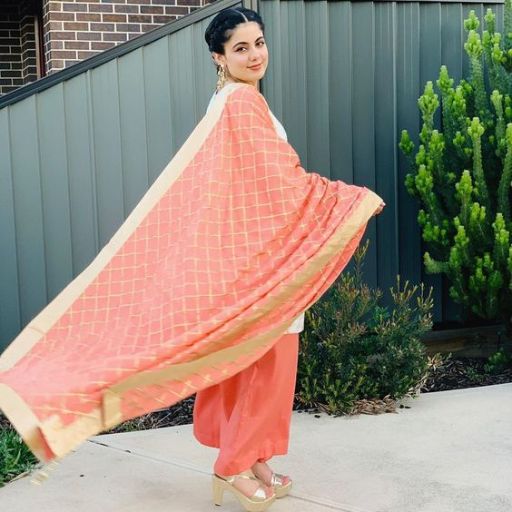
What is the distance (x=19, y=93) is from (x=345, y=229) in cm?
231

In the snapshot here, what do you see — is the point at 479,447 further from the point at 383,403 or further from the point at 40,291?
the point at 40,291

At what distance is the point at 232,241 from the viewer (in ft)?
9.59

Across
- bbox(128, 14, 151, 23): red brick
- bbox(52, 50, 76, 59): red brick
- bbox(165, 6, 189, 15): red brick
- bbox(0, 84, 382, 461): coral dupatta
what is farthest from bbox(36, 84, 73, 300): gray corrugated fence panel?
bbox(165, 6, 189, 15): red brick

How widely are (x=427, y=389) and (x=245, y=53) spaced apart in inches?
99.4

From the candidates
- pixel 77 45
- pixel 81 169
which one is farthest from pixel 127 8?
pixel 81 169

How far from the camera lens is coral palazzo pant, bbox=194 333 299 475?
302 cm

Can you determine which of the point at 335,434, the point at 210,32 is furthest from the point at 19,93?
the point at 335,434

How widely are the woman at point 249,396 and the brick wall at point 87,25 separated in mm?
3347

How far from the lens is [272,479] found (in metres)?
3.20

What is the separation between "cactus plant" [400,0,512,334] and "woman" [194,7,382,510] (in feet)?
6.19

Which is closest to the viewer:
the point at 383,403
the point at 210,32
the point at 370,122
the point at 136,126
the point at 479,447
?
the point at 210,32

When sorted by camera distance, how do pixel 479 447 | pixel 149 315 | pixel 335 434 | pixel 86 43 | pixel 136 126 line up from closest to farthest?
pixel 149 315 → pixel 479 447 → pixel 335 434 → pixel 136 126 → pixel 86 43

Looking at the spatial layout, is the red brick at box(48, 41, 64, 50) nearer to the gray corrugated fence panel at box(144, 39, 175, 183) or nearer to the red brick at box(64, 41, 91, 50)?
the red brick at box(64, 41, 91, 50)

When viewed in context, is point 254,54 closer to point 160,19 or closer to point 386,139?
point 386,139
